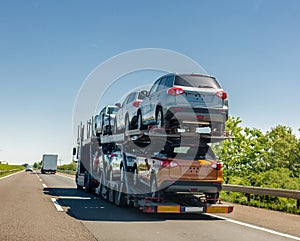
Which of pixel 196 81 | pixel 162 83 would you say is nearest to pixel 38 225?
pixel 162 83

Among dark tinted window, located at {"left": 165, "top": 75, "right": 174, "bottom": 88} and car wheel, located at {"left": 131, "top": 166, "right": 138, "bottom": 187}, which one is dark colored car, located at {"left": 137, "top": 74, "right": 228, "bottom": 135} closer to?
dark tinted window, located at {"left": 165, "top": 75, "right": 174, "bottom": 88}

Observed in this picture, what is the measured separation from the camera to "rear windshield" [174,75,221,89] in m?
10.9

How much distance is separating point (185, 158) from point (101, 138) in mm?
7691

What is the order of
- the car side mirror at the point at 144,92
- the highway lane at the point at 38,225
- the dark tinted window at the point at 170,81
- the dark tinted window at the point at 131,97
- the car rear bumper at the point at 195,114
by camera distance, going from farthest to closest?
the dark tinted window at the point at 131,97 < the car side mirror at the point at 144,92 < the dark tinted window at the point at 170,81 < the car rear bumper at the point at 195,114 < the highway lane at the point at 38,225

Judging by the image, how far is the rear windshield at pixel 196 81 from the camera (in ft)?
35.6

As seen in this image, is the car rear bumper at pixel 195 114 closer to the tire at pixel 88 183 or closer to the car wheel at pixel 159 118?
the car wheel at pixel 159 118

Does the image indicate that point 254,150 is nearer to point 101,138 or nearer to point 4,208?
point 101,138

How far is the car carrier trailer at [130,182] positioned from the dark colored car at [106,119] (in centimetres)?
37

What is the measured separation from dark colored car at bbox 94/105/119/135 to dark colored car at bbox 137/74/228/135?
6166 mm

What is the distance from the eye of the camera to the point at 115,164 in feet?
45.2

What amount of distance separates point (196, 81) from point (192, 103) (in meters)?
0.69

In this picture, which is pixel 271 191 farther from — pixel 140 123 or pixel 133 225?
pixel 133 225

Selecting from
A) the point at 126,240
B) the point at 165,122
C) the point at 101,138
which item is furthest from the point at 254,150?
the point at 126,240

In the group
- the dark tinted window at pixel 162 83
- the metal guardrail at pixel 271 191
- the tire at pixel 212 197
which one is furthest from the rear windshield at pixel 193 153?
the metal guardrail at pixel 271 191
